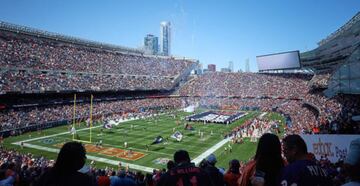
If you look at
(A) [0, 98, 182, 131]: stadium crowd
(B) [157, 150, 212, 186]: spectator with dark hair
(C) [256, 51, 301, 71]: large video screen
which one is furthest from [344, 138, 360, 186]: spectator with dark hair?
(C) [256, 51, 301, 71]: large video screen

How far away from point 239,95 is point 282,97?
11.1m

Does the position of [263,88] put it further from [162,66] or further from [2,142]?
[2,142]

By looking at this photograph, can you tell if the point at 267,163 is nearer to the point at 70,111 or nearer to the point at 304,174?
the point at 304,174

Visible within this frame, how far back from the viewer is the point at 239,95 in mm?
73688

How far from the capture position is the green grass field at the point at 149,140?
84.5 ft

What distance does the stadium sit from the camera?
25.4m

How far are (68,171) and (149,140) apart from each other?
96.3 feet

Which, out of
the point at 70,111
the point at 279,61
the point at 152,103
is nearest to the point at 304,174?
the point at 70,111

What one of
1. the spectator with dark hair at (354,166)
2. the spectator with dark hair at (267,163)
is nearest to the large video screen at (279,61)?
the spectator with dark hair at (267,163)

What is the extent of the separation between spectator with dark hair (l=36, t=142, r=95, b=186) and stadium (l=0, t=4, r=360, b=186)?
1029 centimetres

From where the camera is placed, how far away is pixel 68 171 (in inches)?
126

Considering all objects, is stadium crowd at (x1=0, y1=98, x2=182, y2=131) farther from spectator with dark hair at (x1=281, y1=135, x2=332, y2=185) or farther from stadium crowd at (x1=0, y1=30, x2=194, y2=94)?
spectator with dark hair at (x1=281, y1=135, x2=332, y2=185)

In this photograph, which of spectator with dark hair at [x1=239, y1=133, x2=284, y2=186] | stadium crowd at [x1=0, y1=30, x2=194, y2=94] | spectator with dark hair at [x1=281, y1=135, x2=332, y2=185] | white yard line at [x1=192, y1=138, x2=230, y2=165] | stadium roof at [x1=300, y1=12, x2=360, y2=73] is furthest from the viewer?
stadium crowd at [x1=0, y1=30, x2=194, y2=94]

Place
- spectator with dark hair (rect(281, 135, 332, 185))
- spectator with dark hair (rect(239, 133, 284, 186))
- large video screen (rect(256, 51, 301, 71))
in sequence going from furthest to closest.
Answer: large video screen (rect(256, 51, 301, 71)) → spectator with dark hair (rect(239, 133, 284, 186)) → spectator with dark hair (rect(281, 135, 332, 185))
